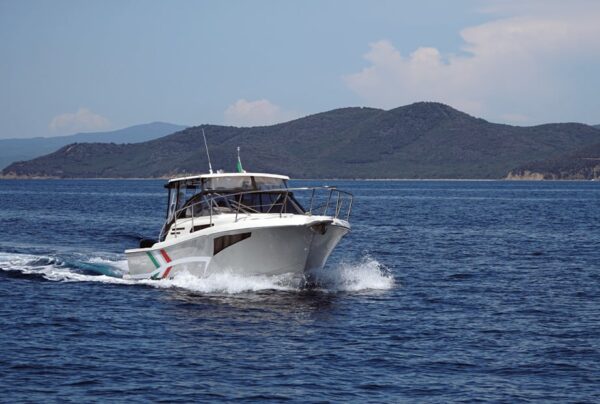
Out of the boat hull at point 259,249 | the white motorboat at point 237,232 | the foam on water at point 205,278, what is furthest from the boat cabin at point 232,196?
the foam on water at point 205,278

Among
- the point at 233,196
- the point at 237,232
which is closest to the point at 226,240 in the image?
the point at 237,232

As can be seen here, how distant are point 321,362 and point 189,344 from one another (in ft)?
9.61

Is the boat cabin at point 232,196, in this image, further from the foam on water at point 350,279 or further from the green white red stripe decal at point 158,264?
the foam on water at point 350,279

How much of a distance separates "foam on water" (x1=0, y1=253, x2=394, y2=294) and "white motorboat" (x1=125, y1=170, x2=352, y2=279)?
0.77ft

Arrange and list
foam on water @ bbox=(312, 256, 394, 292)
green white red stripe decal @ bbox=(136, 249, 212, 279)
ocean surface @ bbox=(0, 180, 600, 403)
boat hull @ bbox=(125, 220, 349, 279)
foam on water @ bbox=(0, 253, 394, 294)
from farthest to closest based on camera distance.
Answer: foam on water @ bbox=(312, 256, 394, 292) → green white red stripe decal @ bbox=(136, 249, 212, 279) → foam on water @ bbox=(0, 253, 394, 294) → boat hull @ bbox=(125, 220, 349, 279) → ocean surface @ bbox=(0, 180, 600, 403)

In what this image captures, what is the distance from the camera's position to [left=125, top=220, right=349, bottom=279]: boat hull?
23203 millimetres

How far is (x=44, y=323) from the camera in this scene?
2028 cm

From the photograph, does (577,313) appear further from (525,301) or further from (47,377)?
(47,377)

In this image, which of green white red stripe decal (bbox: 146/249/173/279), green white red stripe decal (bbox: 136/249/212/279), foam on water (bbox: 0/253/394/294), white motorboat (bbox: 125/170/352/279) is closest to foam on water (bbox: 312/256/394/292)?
foam on water (bbox: 0/253/394/294)

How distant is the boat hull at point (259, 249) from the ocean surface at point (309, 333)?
0.38m

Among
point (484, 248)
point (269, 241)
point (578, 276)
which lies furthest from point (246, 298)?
point (484, 248)

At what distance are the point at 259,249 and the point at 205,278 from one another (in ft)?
5.86

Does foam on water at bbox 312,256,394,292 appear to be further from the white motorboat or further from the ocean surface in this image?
the white motorboat

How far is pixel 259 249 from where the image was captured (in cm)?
2344
